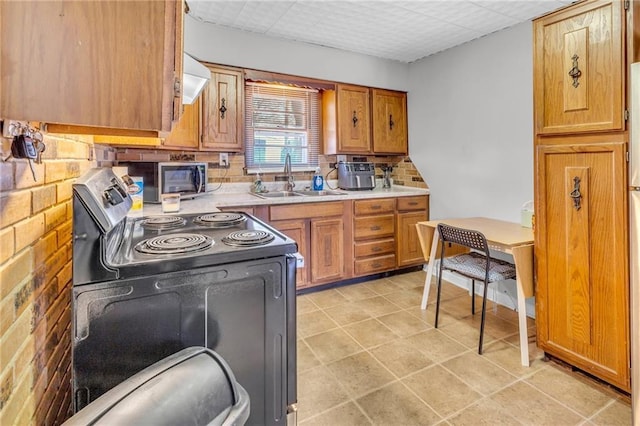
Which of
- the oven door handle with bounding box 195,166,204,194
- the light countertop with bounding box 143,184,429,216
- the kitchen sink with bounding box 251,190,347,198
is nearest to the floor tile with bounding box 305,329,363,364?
the light countertop with bounding box 143,184,429,216

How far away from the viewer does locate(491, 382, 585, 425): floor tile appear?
5.29 ft

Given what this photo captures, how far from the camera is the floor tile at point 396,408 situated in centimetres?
164

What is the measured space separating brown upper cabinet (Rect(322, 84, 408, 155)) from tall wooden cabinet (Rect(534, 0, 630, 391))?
1.91 meters

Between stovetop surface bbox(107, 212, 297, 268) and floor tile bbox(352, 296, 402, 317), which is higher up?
stovetop surface bbox(107, 212, 297, 268)

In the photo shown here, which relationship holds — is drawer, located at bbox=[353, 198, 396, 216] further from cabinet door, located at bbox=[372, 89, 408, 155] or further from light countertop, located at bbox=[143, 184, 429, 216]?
cabinet door, located at bbox=[372, 89, 408, 155]

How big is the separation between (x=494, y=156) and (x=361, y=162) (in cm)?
141

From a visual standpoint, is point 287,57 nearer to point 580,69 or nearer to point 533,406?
point 580,69

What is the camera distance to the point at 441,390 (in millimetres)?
1851

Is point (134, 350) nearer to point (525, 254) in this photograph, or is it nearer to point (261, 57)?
point (525, 254)

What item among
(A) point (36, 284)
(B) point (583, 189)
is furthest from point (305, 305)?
(A) point (36, 284)

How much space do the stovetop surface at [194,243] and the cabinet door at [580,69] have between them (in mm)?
1654

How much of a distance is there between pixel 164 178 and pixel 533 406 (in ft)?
9.02

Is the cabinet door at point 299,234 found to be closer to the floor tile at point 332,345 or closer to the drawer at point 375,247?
the drawer at point 375,247

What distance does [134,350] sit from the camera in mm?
1045
